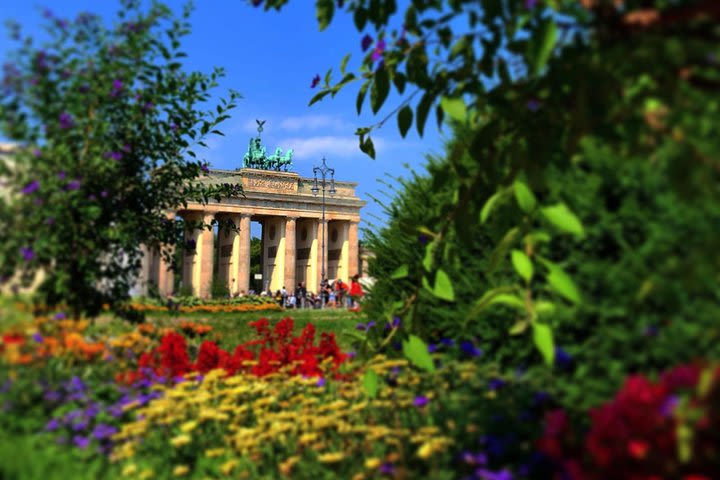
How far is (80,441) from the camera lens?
14.0ft

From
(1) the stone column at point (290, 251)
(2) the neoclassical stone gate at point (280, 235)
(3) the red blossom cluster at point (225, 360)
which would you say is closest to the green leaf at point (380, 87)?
(3) the red blossom cluster at point (225, 360)

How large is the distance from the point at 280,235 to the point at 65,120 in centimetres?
6435

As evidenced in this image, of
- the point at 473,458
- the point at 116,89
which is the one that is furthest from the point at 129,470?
the point at 116,89

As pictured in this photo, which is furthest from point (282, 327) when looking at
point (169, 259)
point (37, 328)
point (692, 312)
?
point (692, 312)

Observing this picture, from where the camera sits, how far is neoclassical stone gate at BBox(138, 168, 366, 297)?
6500cm

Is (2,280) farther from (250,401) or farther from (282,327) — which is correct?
(282,327)

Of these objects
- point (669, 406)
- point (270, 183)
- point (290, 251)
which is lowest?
point (669, 406)

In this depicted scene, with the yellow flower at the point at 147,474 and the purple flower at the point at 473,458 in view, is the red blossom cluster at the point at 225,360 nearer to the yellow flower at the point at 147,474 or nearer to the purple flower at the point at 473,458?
the yellow flower at the point at 147,474

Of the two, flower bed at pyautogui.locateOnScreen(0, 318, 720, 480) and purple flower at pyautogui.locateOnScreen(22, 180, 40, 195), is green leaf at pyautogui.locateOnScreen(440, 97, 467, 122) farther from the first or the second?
purple flower at pyautogui.locateOnScreen(22, 180, 40, 195)

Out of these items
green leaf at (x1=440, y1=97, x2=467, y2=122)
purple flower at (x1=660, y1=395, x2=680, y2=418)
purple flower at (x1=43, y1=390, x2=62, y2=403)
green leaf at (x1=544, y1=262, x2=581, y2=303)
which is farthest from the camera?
purple flower at (x1=43, y1=390, x2=62, y2=403)

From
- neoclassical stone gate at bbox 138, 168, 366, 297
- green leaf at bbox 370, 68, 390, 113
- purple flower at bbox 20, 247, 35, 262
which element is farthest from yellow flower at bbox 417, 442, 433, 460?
neoclassical stone gate at bbox 138, 168, 366, 297

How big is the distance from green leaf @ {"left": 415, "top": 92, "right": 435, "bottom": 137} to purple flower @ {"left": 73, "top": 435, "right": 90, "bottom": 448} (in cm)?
289

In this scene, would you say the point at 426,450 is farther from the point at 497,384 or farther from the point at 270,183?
the point at 270,183

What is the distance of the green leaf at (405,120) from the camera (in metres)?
3.65
